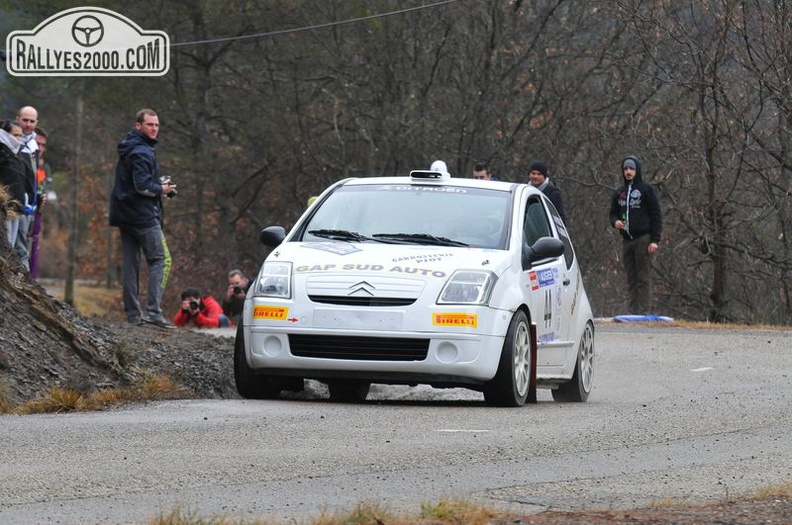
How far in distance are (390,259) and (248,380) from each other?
4.14ft

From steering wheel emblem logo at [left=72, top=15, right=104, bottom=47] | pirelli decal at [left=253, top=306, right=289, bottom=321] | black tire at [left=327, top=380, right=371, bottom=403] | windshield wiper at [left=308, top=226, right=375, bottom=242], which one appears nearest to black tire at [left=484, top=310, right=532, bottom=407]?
windshield wiper at [left=308, top=226, right=375, bottom=242]

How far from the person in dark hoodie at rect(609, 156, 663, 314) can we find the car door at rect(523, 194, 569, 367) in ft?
29.6

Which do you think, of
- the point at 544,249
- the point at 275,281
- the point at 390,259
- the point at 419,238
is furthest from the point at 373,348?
the point at 544,249

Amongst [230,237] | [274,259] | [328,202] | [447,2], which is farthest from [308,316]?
[230,237]

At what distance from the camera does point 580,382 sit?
13.1 m

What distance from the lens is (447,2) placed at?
112ft

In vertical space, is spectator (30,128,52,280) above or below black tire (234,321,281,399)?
above

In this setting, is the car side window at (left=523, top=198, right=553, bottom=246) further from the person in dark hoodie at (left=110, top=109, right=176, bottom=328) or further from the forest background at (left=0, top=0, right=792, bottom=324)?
the forest background at (left=0, top=0, right=792, bottom=324)

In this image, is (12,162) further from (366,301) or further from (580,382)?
(366,301)

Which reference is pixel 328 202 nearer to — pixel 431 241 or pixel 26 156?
pixel 431 241

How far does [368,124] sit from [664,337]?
61.0 ft

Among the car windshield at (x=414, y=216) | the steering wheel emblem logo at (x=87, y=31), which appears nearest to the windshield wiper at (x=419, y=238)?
the car windshield at (x=414, y=216)

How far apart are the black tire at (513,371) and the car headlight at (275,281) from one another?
57.3 inches

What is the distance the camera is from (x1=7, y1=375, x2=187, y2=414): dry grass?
1062 cm
